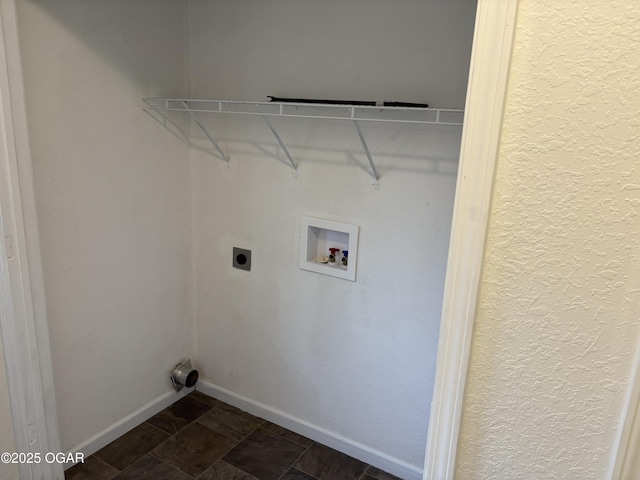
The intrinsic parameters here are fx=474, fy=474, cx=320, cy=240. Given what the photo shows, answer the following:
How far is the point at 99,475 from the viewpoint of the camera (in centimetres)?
181

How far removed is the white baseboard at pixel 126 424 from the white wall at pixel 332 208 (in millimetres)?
306

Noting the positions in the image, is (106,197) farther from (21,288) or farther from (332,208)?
(332,208)

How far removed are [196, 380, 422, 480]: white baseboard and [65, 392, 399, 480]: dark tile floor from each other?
0.02 metres

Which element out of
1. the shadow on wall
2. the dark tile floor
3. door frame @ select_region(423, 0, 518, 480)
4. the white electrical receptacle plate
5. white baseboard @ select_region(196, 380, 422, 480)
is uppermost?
the shadow on wall

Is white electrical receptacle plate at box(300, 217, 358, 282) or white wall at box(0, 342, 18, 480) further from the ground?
white electrical receptacle plate at box(300, 217, 358, 282)

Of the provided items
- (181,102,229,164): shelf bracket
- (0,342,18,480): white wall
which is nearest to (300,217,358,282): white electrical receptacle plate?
(181,102,229,164): shelf bracket

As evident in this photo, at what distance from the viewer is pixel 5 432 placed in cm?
154

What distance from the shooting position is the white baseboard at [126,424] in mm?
1885

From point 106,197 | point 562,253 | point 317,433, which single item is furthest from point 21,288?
point 562,253

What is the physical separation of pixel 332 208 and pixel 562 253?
1.13 meters

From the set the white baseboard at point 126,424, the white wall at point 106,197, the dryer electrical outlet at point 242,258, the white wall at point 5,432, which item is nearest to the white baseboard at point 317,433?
the white baseboard at point 126,424

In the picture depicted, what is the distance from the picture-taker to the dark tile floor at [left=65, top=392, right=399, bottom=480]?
1.85 m

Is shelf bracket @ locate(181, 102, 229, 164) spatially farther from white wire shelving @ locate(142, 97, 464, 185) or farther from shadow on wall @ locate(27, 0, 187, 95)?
shadow on wall @ locate(27, 0, 187, 95)
